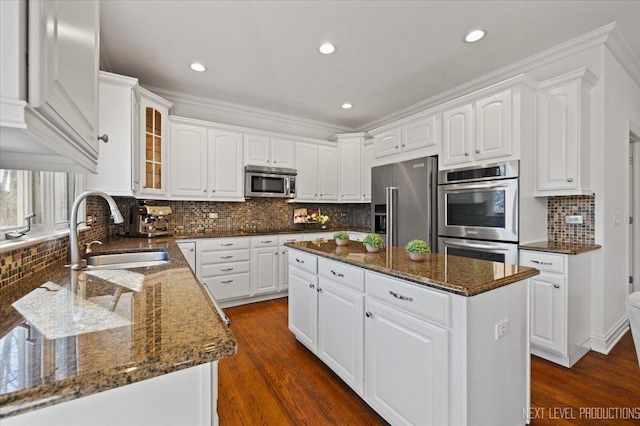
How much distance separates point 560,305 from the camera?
226cm

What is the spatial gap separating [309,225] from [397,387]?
11.7 feet

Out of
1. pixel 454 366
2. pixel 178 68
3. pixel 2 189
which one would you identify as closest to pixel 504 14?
pixel 454 366

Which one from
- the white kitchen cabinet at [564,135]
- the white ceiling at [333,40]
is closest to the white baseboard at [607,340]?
the white kitchen cabinet at [564,135]

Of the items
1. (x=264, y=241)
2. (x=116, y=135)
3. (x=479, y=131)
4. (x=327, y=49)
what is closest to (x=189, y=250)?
(x=264, y=241)

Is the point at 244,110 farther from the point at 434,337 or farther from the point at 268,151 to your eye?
the point at 434,337

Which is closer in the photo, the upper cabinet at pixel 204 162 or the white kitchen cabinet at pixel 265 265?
the upper cabinet at pixel 204 162

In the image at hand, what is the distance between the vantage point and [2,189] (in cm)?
133

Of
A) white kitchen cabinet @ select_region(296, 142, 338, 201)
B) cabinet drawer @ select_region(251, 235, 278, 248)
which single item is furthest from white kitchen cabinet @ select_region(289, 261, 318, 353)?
white kitchen cabinet @ select_region(296, 142, 338, 201)

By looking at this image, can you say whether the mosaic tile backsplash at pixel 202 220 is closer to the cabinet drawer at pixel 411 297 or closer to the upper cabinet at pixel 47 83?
the upper cabinet at pixel 47 83

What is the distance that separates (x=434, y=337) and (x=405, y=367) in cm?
27

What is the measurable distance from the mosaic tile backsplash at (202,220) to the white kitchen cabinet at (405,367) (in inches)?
67.7

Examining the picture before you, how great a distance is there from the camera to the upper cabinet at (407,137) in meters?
3.29

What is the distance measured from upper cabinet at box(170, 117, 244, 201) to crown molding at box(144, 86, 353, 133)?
498 mm

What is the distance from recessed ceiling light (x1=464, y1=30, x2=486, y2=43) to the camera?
8.19ft
